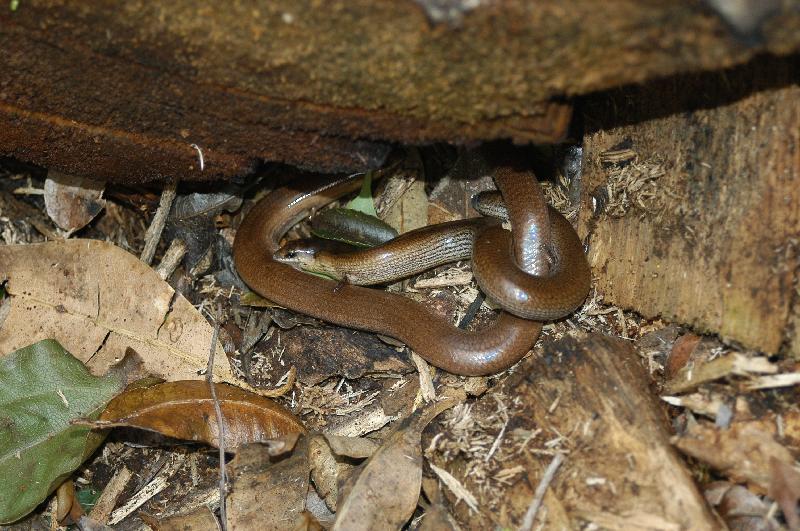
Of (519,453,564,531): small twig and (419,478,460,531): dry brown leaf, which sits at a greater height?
(519,453,564,531): small twig

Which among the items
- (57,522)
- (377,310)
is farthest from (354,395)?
(57,522)

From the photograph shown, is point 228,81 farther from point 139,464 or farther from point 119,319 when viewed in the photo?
point 139,464

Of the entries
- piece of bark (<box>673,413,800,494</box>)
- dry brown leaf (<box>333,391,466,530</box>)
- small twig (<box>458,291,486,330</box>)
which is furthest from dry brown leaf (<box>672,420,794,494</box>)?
small twig (<box>458,291,486,330</box>)

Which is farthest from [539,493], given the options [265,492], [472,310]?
[265,492]

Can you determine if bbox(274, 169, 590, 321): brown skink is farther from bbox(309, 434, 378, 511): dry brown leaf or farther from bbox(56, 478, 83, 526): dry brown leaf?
bbox(56, 478, 83, 526): dry brown leaf

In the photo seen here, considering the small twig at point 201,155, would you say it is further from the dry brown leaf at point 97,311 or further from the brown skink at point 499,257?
the brown skink at point 499,257

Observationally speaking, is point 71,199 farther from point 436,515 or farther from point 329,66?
point 436,515
